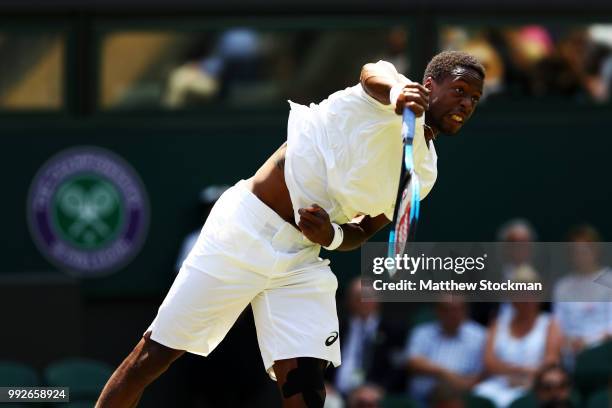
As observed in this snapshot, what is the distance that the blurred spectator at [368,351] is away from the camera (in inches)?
374

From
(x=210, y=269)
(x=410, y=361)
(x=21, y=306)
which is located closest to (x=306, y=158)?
(x=210, y=269)

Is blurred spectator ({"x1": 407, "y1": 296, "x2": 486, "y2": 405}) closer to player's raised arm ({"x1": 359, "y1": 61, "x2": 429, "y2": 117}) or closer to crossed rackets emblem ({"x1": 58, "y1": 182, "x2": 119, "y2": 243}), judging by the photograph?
crossed rackets emblem ({"x1": 58, "y1": 182, "x2": 119, "y2": 243})

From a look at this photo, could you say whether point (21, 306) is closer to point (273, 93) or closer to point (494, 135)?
point (273, 93)

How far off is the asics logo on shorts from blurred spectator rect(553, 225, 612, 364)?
168 cm

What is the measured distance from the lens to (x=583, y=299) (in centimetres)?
826

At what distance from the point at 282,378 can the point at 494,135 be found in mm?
5411

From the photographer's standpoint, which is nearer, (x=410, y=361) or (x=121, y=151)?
(x=410, y=361)

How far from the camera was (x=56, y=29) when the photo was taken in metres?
10.7

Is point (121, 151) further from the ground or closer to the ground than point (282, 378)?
further from the ground

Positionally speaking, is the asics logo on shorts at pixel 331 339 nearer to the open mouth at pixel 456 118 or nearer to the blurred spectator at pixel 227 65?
the open mouth at pixel 456 118

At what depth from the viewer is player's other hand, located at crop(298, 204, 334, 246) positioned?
5660 mm

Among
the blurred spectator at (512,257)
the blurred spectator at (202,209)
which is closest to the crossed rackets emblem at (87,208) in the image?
the blurred spectator at (202,209)

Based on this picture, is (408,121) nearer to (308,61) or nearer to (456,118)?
(456,118)

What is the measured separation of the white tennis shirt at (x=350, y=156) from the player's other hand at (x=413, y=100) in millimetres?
259
